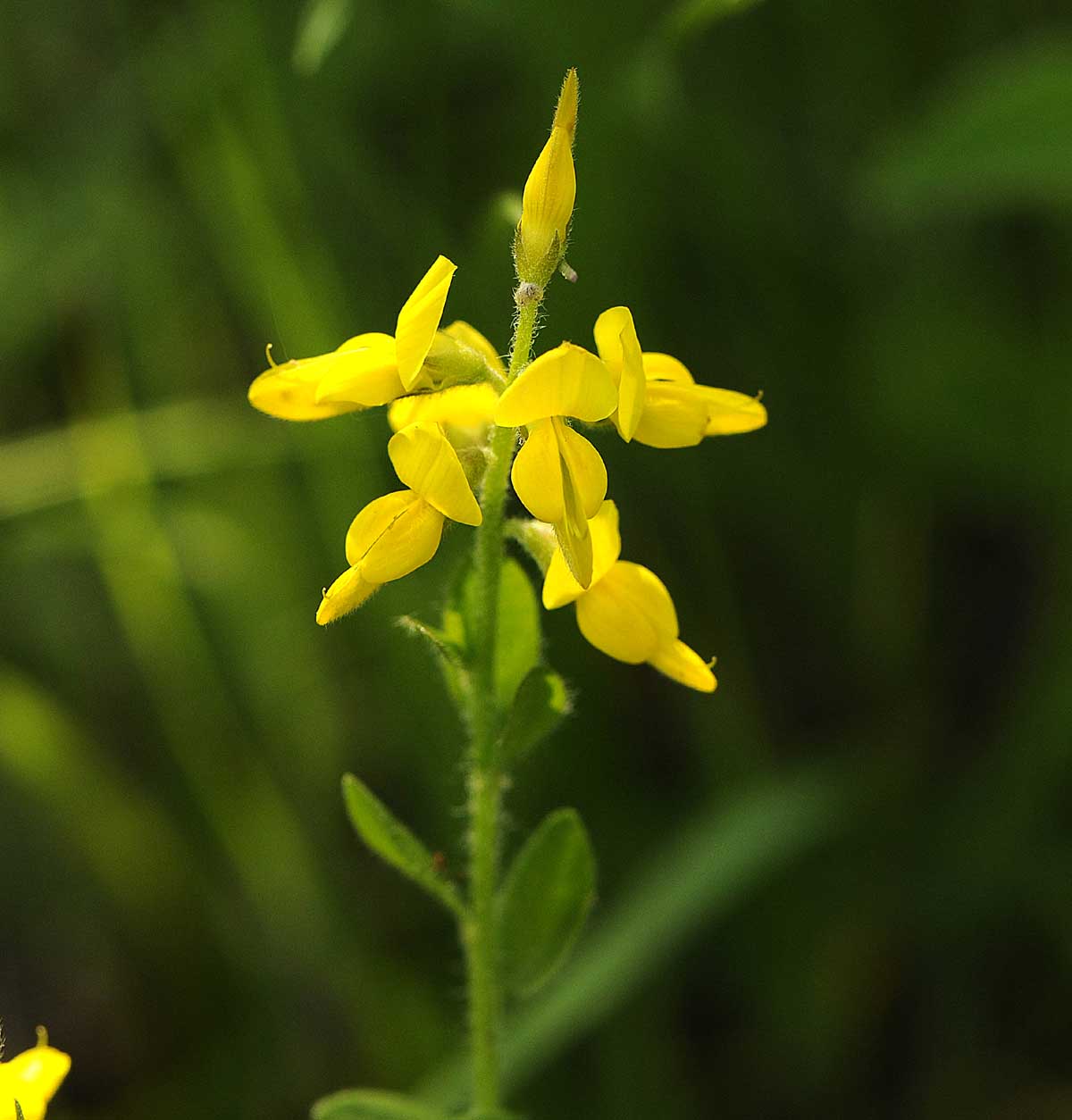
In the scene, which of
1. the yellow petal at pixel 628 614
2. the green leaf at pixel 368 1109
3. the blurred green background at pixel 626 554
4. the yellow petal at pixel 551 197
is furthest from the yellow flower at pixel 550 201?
the blurred green background at pixel 626 554

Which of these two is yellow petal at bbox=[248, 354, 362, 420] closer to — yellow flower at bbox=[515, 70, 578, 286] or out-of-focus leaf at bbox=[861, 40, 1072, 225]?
yellow flower at bbox=[515, 70, 578, 286]

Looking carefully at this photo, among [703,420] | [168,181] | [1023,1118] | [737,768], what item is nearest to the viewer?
[703,420]

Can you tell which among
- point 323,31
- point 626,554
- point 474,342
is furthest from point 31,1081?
point 626,554

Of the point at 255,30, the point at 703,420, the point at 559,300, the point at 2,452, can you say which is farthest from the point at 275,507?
the point at 703,420

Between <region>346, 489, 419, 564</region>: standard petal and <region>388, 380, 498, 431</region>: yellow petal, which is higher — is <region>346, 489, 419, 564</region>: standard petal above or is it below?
below

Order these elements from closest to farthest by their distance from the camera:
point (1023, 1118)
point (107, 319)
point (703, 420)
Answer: point (703, 420) → point (1023, 1118) → point (107, 319)

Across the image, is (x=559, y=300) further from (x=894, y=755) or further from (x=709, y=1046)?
(x=709, y=1046)

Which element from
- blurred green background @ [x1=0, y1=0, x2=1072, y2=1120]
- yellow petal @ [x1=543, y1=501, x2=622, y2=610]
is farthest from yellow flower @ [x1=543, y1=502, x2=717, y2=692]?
blurred green background @ [x1=0, y1=0, x2=1072, y2=1120]
